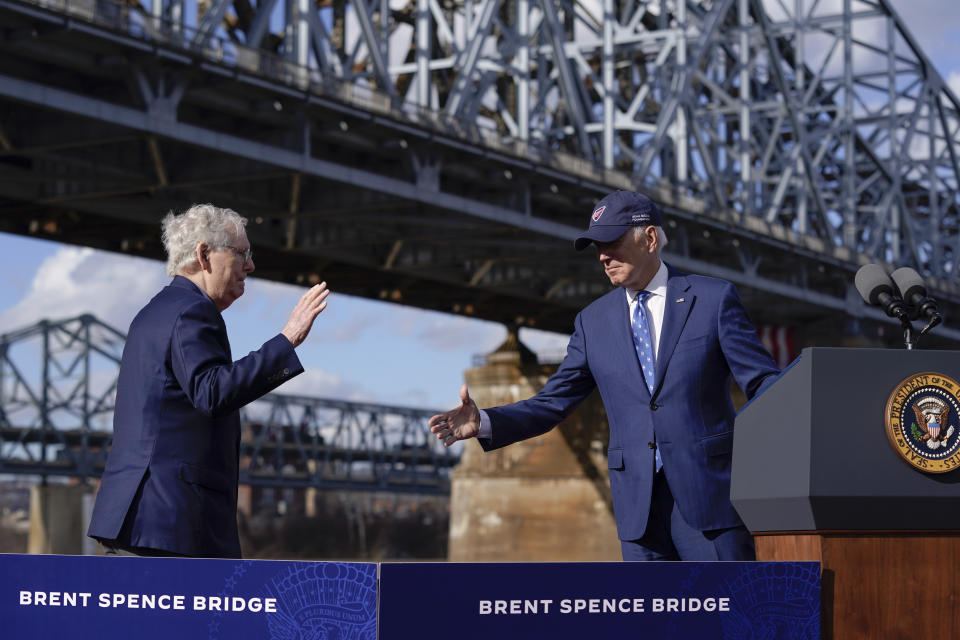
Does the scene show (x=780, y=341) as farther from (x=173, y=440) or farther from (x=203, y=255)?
(x=173, y=440)

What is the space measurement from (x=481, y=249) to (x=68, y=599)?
31257 millimetres

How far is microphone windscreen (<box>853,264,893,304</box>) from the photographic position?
496 cm

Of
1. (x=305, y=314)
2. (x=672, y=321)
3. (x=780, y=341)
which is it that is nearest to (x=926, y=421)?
(x=672, y=321)

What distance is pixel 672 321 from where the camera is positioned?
532 centimetres

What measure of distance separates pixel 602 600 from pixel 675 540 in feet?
5.21

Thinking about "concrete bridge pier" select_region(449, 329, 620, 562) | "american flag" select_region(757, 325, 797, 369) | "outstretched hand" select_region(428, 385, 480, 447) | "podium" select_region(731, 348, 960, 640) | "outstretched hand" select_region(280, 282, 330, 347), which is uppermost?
"american flag" select_region(757, 325, 797, 369)

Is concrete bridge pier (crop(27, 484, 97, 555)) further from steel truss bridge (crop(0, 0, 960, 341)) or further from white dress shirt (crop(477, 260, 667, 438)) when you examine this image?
white dress shirt (crop(477, 260, 667, 438))

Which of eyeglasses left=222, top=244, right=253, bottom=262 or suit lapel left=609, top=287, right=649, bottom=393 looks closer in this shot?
eyeglasses left=222, top=244, right=253, bottom=262

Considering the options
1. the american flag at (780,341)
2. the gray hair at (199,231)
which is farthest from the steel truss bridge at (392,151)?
the gray hair at (199,231)

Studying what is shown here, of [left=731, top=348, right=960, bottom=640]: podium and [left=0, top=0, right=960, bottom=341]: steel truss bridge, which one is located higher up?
[left=0, top=0, right=960, bottom=341]: steel truss bridge

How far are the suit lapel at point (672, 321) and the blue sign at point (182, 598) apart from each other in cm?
198

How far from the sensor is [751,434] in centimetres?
422

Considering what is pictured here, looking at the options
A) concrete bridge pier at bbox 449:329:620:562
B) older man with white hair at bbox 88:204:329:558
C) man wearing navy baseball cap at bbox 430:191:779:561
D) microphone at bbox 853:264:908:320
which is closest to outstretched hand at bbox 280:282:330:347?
older man with white hair at bbox 88:204:329:558

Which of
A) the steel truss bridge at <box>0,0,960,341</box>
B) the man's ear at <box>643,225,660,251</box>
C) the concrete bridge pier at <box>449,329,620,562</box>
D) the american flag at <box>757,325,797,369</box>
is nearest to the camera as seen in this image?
the man's ear at <box>643,225,660,251</box>
